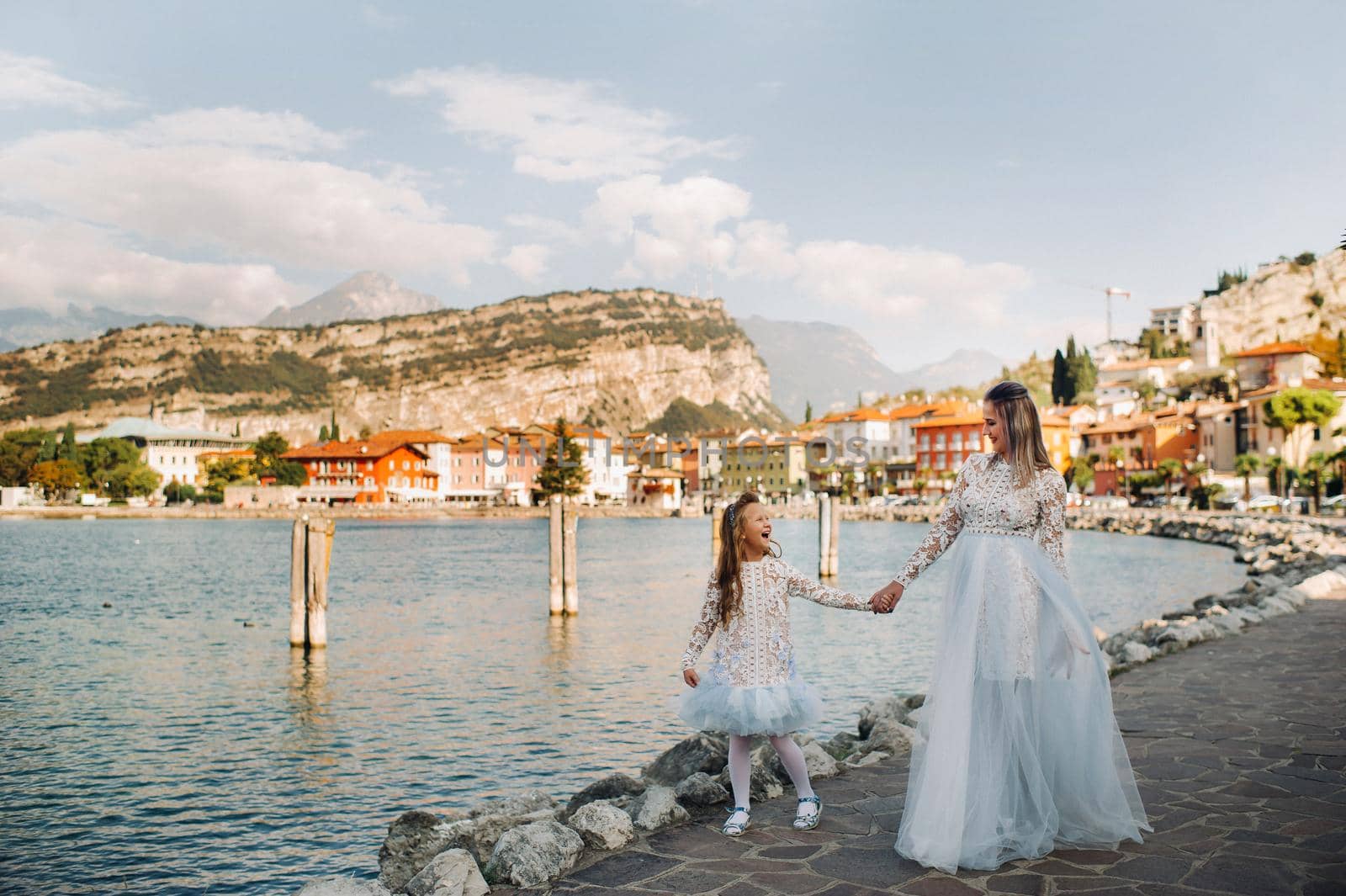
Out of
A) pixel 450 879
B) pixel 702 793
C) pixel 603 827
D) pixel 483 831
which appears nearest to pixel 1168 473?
pixel 702 793

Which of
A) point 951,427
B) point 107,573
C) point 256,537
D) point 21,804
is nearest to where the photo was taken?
point 21,804

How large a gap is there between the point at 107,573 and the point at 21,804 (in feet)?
124

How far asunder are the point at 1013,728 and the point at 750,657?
142cm

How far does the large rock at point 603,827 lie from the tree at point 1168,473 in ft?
311

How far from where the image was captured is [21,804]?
11.0 meters

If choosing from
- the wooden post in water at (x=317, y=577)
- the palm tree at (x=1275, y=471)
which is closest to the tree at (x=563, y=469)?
the palm tree at (x=1275, y=471)

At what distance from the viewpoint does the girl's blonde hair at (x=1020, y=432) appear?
5.19 meters

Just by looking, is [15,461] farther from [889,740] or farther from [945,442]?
[889,740]

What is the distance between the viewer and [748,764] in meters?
5.93

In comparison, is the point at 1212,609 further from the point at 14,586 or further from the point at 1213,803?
the point at 14,586

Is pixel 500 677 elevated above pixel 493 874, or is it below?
below

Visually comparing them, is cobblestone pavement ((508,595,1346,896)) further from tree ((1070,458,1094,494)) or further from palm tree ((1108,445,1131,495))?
tree ((1070,458,1094,494))

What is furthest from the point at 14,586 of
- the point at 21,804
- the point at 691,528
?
the point at 691,528

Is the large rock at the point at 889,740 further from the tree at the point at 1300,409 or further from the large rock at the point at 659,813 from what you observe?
the tree at the point at 1300,409
